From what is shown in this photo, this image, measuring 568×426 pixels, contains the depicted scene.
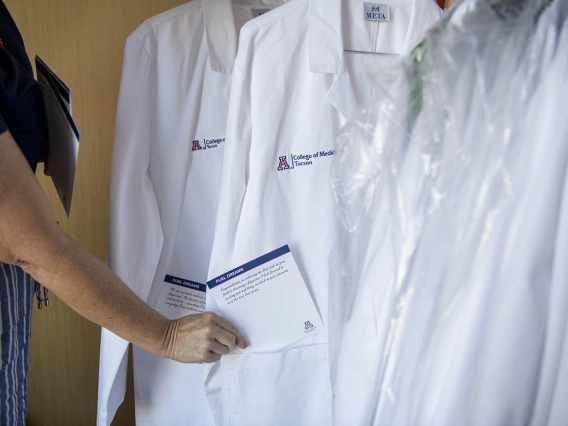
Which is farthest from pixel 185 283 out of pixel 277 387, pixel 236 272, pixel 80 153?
pixel 80 153

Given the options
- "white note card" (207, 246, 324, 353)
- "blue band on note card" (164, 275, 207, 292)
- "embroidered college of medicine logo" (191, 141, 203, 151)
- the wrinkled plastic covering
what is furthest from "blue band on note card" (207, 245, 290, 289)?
the wrinkled plastic covering

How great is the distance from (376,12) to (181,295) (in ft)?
2.17

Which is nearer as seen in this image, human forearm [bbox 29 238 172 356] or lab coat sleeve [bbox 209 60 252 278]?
human forearm [bbox 29 238 172 356]

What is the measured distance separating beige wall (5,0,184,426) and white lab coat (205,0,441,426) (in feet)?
1.40

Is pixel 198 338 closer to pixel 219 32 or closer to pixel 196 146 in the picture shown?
pixel 196 146

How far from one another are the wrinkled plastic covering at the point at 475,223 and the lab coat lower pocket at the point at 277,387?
38 centimetres

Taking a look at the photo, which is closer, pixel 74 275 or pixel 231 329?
pixel 74 275

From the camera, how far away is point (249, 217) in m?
0.82

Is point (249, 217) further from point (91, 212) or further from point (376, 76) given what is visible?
point (91, 212)

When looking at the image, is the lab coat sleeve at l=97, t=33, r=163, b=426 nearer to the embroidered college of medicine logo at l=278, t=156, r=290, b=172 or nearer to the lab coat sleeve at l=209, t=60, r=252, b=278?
the lab coat sleeve at l=209, t=60, r=252, b=278

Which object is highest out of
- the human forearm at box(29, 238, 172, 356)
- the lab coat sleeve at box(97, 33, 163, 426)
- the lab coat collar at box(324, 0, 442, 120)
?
the lab coat collar at box(324, 0, 442, 120)

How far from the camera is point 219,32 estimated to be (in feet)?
2.84

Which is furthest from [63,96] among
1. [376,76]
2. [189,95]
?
[376,76]

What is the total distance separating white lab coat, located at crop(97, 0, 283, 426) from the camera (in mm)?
831
